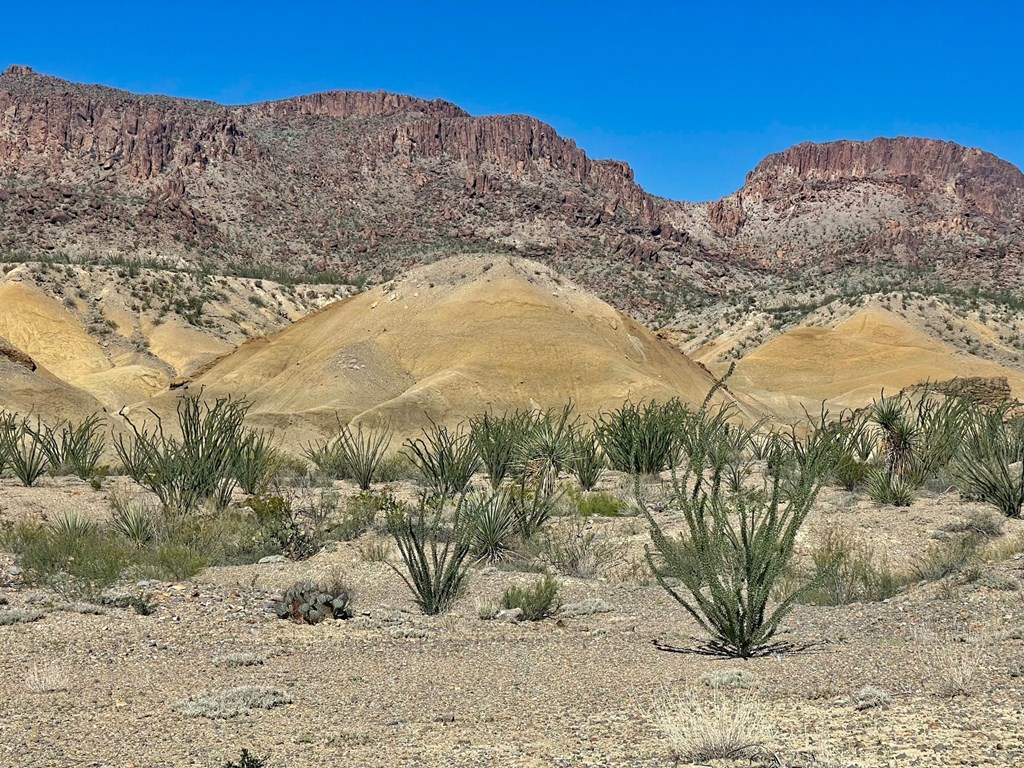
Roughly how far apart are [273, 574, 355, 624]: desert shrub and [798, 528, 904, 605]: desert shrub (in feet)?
15.2

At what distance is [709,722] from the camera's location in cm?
573

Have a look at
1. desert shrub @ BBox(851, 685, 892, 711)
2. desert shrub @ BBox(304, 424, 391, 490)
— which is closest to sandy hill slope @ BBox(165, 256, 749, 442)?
desert shrub @ BBox(304, 424, 391, 490)

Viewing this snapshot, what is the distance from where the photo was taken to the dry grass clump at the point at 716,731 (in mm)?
5598

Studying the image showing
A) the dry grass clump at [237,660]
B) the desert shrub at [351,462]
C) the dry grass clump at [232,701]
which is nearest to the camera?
the dry grass clump at [232,701]

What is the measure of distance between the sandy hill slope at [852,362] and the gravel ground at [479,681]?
4581 centimetres

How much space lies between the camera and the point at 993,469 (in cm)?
1534

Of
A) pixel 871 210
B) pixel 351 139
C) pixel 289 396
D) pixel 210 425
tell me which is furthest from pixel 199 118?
pixel 210 425

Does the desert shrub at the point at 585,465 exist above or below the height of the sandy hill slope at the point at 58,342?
below

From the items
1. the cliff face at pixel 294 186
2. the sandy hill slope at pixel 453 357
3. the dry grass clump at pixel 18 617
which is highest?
the cliff face at pixel 294 186

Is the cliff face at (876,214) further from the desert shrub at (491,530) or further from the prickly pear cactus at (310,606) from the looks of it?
the prickly pear cactus at (310,606)

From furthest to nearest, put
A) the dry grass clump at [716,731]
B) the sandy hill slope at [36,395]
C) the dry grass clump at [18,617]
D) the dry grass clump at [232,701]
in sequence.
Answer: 1. the sandy hill slope at [36,395]
2. the dry grass clump at [18,617]
3. the dry grass clump at [232,701]
4. the dry grass clump at [716,731]

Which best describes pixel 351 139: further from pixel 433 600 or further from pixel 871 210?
pixel 433 600

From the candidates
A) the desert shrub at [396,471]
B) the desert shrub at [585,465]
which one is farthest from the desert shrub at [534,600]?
the desert shrub at [396,471]

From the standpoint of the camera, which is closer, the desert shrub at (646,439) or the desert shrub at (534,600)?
Result: the desert shrub at (534,600)
